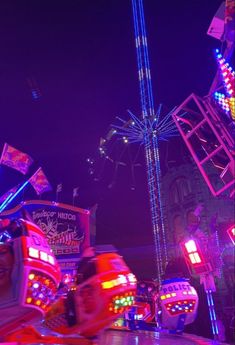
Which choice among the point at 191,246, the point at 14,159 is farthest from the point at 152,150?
the point at 14,159

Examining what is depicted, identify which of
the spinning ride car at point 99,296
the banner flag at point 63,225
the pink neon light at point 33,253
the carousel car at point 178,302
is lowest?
the carousel car at point 178,302

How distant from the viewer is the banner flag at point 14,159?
22656 mm

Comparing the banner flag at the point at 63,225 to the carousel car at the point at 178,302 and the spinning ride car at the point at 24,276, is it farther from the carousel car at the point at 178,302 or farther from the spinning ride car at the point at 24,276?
the spinning ride car at the point at 24,276

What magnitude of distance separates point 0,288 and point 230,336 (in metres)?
9.15

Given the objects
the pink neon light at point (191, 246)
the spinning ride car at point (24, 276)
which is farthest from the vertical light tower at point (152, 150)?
the spinning ride car at point (24, 276)

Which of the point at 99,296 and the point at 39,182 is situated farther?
the point at 39,182

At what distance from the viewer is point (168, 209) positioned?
1217 inches

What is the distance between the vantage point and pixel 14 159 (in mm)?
22922

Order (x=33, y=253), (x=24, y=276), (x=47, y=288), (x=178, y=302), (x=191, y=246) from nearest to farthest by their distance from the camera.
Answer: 1. (x=24, y=276)
2. (x=33, y=253)
3. (x=47, y=288)
4. (x=178, y=302)
5. (x=191, y=246)

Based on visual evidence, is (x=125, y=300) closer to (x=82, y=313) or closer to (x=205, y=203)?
(x=82, y=313)

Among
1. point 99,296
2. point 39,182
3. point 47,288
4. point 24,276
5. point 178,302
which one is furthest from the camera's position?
point 39,182

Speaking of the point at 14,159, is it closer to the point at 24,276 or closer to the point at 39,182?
the point at 39,182

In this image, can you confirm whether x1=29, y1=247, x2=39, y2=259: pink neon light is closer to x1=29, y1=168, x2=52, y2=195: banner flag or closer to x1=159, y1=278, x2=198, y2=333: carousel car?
x1=159, y1=278, x2=198, y2=333: carousel car

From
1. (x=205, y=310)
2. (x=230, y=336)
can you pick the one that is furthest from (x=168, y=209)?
(x=230, y=336)
